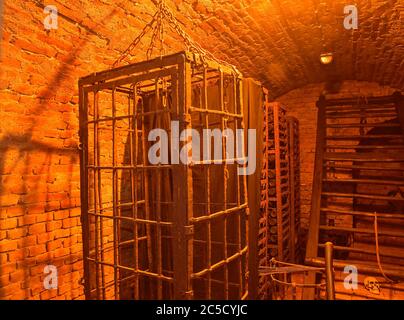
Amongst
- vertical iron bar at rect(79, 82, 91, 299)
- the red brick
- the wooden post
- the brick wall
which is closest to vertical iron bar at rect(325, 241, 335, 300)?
the wooden post

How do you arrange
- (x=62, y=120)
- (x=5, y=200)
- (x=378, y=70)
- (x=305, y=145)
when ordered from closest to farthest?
1. (x=5, y=200)
2. (x=62, y=120)
3. (x=378, y=70)
4. (x=305, y=145)

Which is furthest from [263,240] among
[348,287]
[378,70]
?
[378,70]

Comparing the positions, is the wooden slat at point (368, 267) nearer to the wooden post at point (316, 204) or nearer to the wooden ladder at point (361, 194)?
the wooden ladder at point (361, 194)

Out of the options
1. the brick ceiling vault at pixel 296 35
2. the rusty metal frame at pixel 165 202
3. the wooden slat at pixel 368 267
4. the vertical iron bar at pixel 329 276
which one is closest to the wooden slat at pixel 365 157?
the wooden slat at pixel 368 267

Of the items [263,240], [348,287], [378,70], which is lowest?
[348,287]

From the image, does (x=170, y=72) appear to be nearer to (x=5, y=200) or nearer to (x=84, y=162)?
(x=84, y=162)

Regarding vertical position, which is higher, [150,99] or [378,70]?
[378,70]

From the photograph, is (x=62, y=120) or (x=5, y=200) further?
(x=62, y=120)

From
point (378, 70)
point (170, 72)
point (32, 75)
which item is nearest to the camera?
point (170, 72)

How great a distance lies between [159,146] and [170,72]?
112 cm

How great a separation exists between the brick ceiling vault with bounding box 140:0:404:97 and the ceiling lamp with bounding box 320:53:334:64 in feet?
0.42

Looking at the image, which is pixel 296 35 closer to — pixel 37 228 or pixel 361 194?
pixel 361 194

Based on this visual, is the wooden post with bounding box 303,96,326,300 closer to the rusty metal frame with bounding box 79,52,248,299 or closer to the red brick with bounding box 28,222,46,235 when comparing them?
the rusty metal frame with bounding box 79,52,248,299
